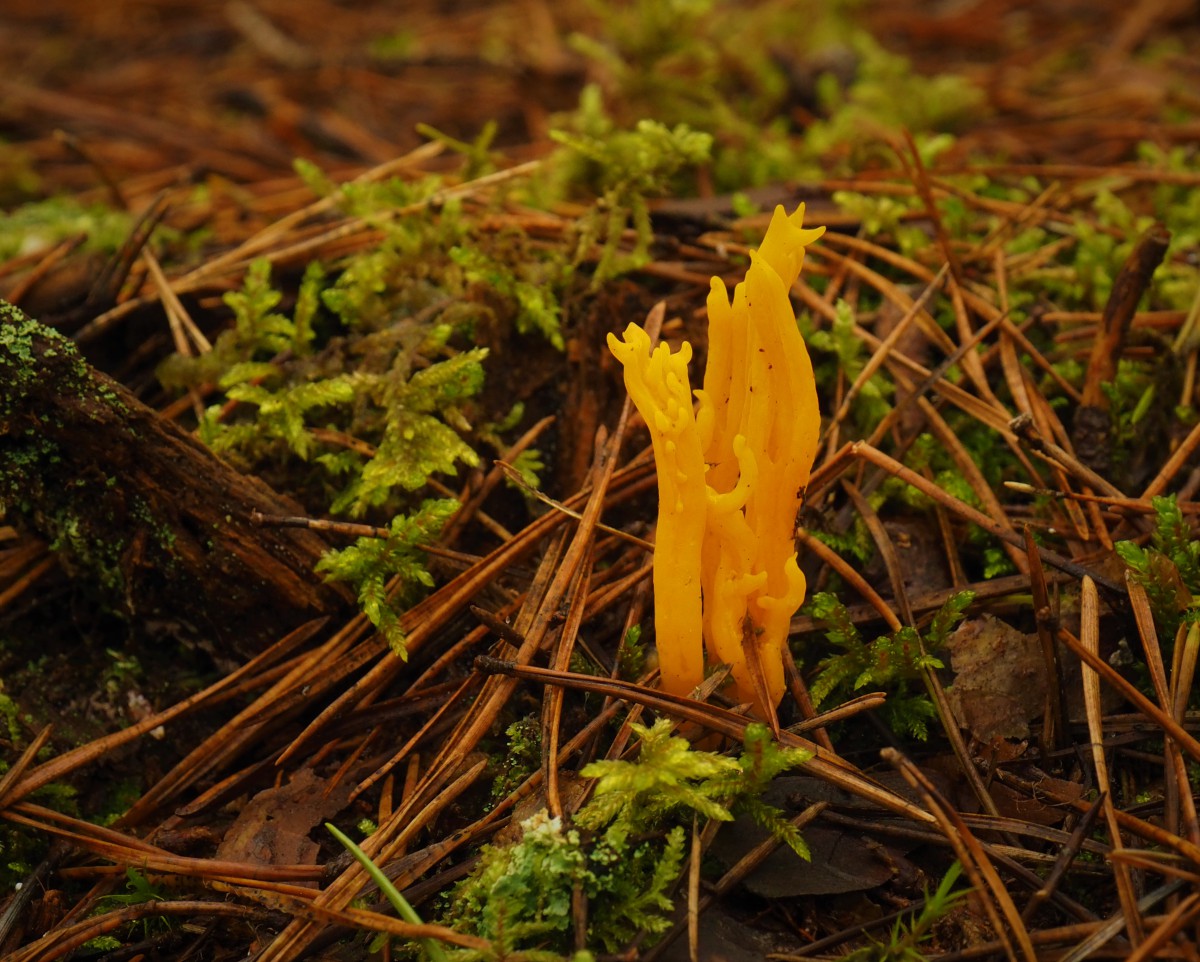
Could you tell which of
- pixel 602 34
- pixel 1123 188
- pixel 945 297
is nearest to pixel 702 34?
pixel 602 34

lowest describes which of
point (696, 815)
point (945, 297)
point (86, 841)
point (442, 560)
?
point (86, 841)

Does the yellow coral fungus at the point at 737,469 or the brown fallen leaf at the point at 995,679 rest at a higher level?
the yellow coral fungus at the point at 737,469

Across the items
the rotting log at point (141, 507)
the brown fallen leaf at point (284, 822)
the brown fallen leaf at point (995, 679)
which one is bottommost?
the brown fallen leaf at point (284, 822)

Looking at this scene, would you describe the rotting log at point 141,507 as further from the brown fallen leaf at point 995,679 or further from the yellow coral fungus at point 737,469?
the brown fallen leaf at point 995,679

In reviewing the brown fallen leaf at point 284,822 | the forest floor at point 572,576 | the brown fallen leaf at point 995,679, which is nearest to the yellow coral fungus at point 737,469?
the forest floor at point 572,576

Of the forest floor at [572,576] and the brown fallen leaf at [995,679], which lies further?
the brown fallen leaf at [995,679]

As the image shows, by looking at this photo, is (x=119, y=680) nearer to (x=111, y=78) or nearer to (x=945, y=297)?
(x=945, y=297)
